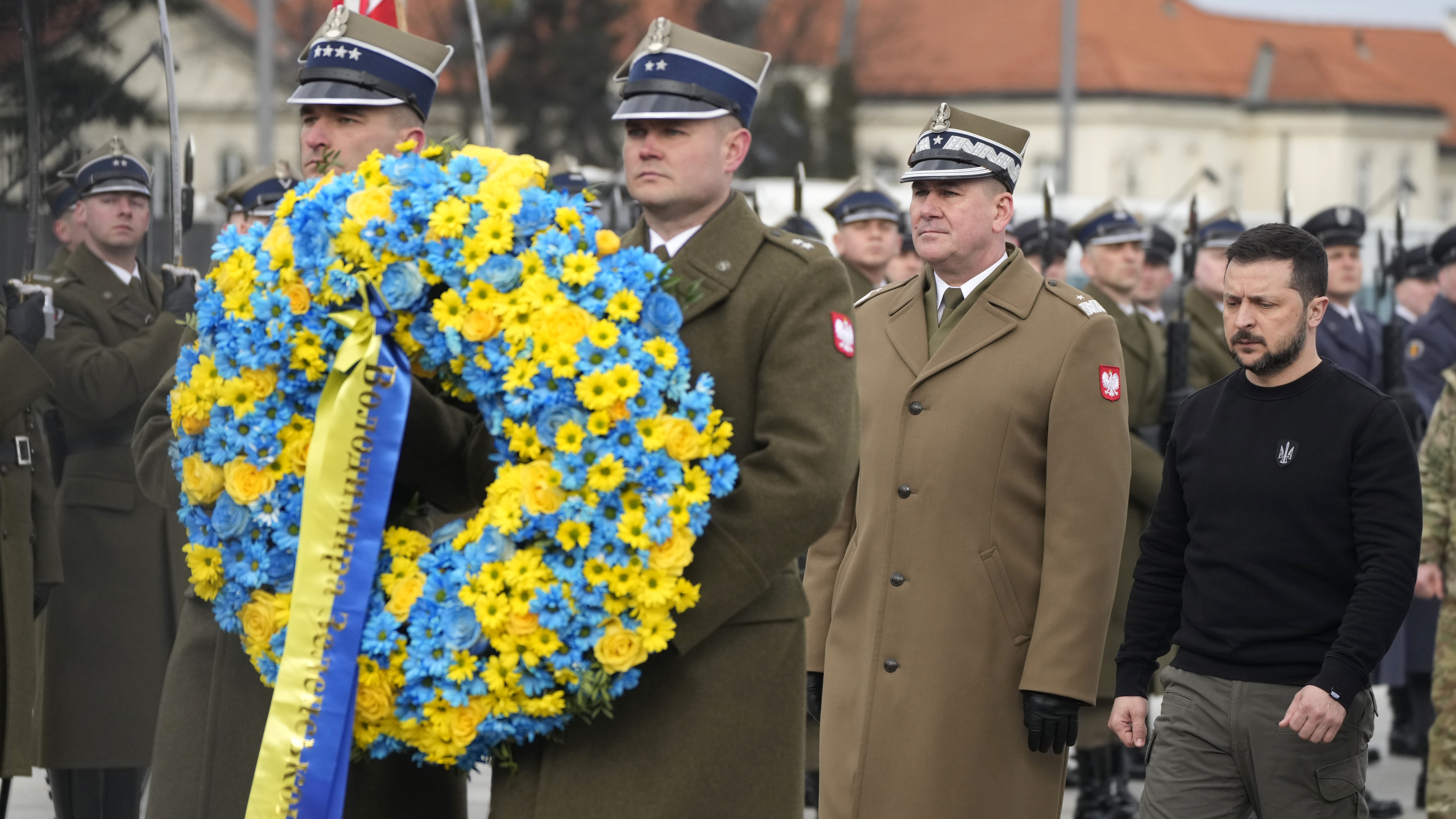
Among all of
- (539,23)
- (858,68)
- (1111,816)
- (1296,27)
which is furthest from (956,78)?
(1111,816)

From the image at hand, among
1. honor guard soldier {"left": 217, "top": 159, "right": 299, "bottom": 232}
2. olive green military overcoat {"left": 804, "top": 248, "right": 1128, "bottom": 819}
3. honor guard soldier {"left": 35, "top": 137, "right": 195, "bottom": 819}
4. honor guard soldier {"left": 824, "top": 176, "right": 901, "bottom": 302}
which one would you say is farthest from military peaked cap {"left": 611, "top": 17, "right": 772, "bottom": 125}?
honor guard soldier {"left": 824, "top": 176, "right": 901, "bottom": 302}

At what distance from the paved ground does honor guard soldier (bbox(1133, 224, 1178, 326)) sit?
86.0 inches

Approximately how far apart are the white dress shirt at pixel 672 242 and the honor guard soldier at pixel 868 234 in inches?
194

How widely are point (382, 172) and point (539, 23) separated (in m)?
44.5

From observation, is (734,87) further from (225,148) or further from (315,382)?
(225,148)

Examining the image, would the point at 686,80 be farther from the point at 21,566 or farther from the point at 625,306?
the point at 21,566

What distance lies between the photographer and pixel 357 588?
3471 mm

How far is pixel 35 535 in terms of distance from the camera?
6109 millimetres

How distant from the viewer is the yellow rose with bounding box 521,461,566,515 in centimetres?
335

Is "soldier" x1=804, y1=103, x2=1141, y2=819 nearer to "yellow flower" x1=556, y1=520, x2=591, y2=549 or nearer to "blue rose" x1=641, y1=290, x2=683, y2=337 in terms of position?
"blue rose" x1=641, y1=290, x2=683, y2=337

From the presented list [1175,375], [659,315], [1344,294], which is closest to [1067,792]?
[1175,375]

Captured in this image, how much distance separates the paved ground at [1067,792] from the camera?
304 inches

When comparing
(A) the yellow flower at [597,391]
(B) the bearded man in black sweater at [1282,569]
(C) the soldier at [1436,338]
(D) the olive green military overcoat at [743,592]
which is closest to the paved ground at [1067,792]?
(C) the soldier at [1436,338]

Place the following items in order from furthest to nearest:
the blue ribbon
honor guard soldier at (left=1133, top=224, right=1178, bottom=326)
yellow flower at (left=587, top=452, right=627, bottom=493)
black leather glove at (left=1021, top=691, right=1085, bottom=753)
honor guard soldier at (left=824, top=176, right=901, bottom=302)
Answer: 1. honor guard soldier at (left=1133, top=224, right=1178, bottom=326)
2. honor guard soldier at (left=824, top=176, right=901, bottom=302)
3. black leather glove at (left=1021, top=691, right=1085, bottom=753)
4. the blue ribbon
5. yellow flower at (left=587, top=452, right=627, bottom=493)
